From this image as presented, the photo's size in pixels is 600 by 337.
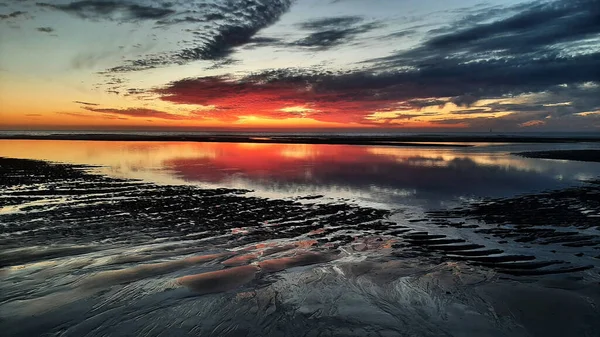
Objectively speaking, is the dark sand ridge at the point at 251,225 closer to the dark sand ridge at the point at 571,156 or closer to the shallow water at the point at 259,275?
the shallow water at the point at 259,275

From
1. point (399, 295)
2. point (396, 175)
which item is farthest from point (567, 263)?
point (396, 175)

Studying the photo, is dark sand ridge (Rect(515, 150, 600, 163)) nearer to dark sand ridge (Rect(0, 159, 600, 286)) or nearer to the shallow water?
dark sand ridge (Rect(0, 159, 600, 286))

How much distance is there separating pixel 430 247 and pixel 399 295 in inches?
132

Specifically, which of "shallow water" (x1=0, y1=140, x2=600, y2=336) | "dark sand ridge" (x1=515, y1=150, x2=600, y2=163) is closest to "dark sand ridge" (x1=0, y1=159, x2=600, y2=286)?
"shallow water" (x1=0, y1=140, x2=600, y2=336)

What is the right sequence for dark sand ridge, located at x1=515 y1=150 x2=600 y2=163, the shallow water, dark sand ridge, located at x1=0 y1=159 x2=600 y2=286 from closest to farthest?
the shallow water, dark sand ridge, located at x1=0 y1=159 x2=600 y2=286, dark sand ridge, located at x1=515 y1=150 x2=600 y2=163

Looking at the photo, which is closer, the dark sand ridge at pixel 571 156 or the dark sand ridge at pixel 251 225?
the dark sand ridge at pixel 251 225

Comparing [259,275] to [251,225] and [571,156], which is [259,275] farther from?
[571,156]

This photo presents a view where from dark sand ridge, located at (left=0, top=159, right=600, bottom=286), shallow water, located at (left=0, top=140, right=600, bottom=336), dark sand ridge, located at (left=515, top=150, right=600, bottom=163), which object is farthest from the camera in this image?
dark sand ridge, located at (left=515, top=150, right=600, bottom=163)

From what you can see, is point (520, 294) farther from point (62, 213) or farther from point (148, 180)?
point (148, 180)

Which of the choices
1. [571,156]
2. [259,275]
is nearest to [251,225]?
[259,275]

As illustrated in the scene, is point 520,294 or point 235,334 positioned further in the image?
point 520,294

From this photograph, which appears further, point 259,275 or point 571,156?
point 571,156

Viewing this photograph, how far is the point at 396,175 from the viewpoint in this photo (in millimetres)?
23641

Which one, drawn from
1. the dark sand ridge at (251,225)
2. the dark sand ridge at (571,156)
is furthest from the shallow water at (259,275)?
the dark sand ridge at (571,156)
